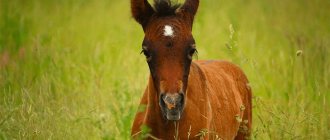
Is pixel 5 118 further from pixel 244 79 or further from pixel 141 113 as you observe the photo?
pixel 244 79

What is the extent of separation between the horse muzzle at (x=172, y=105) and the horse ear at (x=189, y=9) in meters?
0.98

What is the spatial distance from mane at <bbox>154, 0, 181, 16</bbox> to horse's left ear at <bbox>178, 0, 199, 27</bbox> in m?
0.11

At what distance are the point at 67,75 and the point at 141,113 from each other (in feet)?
14.6

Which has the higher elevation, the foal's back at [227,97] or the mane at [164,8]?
the mane at [164,8]

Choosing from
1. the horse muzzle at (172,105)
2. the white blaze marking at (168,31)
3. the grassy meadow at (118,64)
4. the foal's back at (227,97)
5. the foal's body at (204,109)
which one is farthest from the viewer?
the grassy meadow at (118,64)

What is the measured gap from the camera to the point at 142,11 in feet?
20.4

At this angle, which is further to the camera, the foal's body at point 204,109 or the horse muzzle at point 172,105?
the foal's body at point 204,109

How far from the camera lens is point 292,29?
14812 millimetres

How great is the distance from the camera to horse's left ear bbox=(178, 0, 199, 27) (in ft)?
20.4

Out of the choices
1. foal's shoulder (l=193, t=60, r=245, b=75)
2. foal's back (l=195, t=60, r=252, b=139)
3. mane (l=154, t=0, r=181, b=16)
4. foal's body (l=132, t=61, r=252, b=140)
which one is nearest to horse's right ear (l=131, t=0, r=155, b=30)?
mane (l=154, t=0, r=181, b=16)

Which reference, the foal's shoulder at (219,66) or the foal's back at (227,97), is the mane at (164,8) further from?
the foal's shoulder at (219,66)

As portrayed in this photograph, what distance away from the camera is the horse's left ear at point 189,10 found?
6.22 meters

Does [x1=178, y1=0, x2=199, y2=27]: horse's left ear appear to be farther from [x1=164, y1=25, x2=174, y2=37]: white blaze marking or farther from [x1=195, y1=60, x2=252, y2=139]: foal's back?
[x1=195, y1=60, x2=252, y2=139]: foal's back

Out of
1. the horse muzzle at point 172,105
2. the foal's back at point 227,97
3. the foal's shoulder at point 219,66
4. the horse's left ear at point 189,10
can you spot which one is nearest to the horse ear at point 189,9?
the horse's left ear at point 189,10
